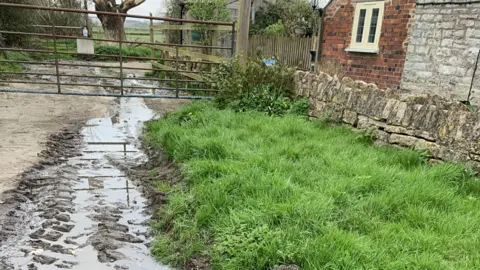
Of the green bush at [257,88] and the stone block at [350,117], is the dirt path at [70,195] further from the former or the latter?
the stone block at [350,117]

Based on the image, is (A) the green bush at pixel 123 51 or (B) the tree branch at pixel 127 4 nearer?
(A) the green bush at pixel 123 51

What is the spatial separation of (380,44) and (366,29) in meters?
0.65

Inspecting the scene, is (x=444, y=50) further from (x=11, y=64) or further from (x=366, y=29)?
(x=11, y=64)

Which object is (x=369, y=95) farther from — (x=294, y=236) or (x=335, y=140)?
(x=294, y=236)

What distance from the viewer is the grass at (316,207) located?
2359 mm

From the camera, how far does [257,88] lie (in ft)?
20.6

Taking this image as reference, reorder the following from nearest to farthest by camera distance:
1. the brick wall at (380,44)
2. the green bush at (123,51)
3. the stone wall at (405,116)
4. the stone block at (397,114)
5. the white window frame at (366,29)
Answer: the stone wall at (405,116) → the stone block at (397,114) → the brick wall at (380,44) → the white window frame at (366,29) → the green bush at (123,51)

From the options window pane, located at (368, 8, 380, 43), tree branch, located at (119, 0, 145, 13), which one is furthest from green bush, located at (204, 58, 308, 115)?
tree branch, located at (119, 0, 145, 13)

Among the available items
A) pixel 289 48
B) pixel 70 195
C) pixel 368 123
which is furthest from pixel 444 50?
pixel 70 195

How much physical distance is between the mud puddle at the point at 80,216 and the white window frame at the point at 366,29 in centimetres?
655

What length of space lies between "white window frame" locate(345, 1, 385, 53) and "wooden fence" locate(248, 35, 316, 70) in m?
1.47

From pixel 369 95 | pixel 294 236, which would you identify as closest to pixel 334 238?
pixel 294 236

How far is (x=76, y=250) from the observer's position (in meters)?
2.81

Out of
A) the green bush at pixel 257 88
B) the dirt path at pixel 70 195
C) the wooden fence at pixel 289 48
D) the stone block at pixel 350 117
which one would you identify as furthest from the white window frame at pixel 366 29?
the dirt path at pixel 70 195
